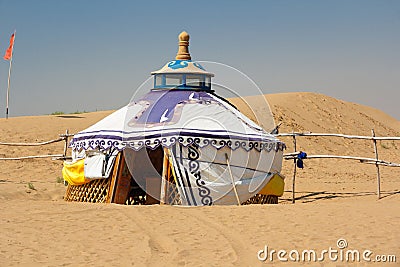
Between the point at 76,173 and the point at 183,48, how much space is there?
2.57 meters

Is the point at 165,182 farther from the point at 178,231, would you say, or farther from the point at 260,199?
the point at 178,231

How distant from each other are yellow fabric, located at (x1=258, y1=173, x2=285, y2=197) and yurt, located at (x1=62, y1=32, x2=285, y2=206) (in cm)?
1

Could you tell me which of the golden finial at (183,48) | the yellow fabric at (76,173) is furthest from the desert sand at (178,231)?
the golden finial at (183,48)

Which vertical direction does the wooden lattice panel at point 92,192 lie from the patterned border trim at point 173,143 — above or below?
below

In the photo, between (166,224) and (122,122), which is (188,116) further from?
(166,224)

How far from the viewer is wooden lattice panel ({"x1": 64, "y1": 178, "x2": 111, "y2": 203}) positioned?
8.81 meters

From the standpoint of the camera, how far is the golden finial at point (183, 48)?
384 inches

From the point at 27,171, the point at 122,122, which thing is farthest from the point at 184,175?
the point at 27,171

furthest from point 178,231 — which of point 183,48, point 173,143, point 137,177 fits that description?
point 183,48

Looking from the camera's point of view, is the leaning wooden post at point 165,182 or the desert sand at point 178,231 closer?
the desert sand at point 178,231

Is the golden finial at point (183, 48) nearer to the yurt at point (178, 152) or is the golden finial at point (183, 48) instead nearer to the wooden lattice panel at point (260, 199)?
the yurt at point (178, 152)

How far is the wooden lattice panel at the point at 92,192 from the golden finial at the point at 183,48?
230 centimetres

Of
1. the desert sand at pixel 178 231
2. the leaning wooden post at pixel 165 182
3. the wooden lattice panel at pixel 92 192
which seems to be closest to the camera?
the desert sand at pixel 178 231

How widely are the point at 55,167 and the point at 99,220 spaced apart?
9504 millimetres
